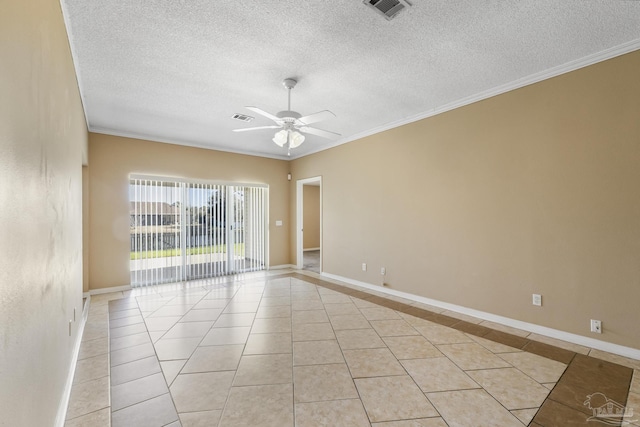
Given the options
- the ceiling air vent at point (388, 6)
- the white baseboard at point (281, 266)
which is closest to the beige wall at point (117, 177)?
the white baseboard at point (281, 266)

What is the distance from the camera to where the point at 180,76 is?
3.15 m

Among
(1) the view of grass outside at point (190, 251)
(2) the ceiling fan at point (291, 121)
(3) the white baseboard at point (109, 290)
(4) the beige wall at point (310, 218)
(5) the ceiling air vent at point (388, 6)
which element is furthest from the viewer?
A: (4) the beige wall at point (310, 218)

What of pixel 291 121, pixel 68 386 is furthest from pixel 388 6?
pixel 68 386

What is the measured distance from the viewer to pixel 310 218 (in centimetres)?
1058

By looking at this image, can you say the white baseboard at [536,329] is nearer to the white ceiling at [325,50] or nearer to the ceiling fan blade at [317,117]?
the white ceiling at [325,50]

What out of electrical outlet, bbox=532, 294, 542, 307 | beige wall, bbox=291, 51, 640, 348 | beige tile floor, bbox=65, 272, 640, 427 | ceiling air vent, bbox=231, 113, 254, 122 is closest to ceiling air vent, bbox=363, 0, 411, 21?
beige wall, bbox=291, 51, 640, 348

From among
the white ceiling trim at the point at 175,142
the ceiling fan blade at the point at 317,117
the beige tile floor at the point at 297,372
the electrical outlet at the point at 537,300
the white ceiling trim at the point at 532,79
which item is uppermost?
the white ceiling trim at the point at 175,142

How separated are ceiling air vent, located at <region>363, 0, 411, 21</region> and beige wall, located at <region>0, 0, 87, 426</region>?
199cm

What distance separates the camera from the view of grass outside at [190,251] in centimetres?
537

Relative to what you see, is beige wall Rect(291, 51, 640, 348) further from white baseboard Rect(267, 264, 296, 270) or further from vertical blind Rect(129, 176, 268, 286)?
vertical blind Rect(129, 176, 268, 286)

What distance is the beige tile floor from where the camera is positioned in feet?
6.43

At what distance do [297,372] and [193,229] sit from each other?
14.2ft

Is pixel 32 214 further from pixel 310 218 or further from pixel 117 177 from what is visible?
pixel 310 218

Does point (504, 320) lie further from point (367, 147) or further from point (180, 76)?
point (180, 76)
